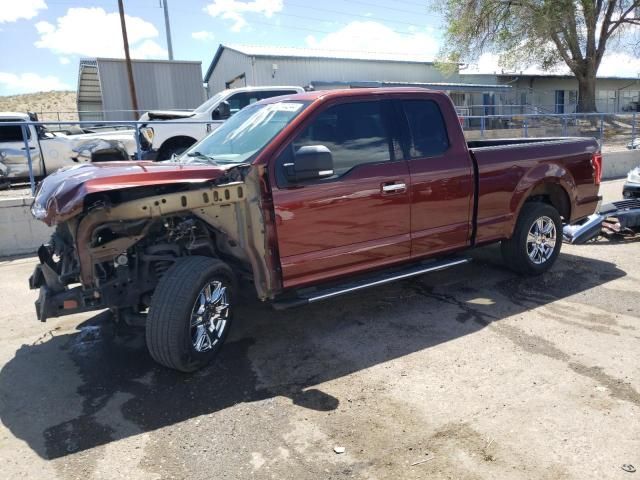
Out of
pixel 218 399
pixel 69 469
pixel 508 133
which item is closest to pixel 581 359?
pixel 218 399

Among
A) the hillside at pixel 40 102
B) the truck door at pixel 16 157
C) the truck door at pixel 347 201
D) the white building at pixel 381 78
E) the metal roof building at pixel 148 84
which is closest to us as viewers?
the truck door at pixel 347 201

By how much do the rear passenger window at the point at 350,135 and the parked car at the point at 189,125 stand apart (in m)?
6.17

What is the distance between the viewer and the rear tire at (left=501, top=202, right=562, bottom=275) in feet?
18.7

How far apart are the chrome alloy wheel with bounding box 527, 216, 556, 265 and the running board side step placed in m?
1.02

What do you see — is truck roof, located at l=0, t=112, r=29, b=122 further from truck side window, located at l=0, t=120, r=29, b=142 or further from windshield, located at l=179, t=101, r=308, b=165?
windshield, located at l=179, t=101, r=308, b=165

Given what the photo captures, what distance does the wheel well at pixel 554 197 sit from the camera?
19.5 ft

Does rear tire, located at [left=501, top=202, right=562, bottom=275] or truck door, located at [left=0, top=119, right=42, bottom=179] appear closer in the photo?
rear tire, located at [left=501, top=202, right=562, bottom=275]

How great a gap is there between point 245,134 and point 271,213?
2.91 ft

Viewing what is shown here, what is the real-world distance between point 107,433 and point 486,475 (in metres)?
2.19

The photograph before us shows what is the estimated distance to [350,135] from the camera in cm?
449

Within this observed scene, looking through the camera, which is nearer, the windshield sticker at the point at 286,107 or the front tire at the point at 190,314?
the front tire at the point at 190,314

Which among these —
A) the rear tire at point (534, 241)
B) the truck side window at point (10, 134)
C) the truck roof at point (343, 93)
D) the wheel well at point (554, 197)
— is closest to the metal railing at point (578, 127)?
the wheel well at point (554, 197)

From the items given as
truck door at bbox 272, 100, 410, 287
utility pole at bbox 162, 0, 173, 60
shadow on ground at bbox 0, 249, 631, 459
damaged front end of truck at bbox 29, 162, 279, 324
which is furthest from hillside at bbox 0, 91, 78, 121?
truck door at bbox 272, 100, 410, 287

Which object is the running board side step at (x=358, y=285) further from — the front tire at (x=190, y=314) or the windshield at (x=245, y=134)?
the windshield at (x=245, y=134)
